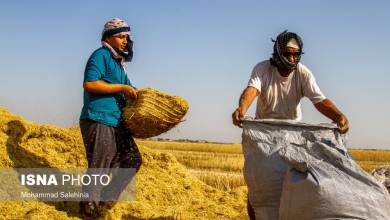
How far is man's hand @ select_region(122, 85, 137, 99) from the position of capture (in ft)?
15.0

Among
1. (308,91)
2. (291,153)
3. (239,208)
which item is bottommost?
(239,208)

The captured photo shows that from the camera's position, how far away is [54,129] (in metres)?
6.62

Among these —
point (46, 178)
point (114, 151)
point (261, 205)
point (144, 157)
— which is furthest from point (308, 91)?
point (144, 157)

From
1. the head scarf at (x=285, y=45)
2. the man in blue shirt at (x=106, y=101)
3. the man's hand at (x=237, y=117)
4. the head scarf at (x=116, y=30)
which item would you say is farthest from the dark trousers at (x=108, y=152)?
the head scarf at (x=285, y=45)

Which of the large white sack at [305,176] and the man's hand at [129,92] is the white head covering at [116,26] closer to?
the man's hand at [129,92]

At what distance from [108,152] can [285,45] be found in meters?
1.82

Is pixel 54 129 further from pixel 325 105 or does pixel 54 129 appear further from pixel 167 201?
pixel 325 105

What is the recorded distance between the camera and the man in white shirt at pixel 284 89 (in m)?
4.14

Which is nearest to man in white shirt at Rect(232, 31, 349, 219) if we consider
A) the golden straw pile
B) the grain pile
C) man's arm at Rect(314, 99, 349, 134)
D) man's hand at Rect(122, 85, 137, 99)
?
man's arm at Rect(314, 99, 349, 134)

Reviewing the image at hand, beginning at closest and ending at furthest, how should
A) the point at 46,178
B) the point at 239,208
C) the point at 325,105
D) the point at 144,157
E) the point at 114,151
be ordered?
the point at 325,105, the point at 114,151, the point at 46,178, the point at 239,208, the point at 144,157

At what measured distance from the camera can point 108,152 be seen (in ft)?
15.1

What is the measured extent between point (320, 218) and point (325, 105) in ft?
3.95

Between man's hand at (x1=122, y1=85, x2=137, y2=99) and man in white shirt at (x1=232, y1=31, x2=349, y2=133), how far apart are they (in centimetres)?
105

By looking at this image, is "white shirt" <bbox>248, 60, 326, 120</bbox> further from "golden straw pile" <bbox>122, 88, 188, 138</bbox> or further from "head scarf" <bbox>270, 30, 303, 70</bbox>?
"golden straw pile" <bbox>122, 88, 188, 138</bbox>
